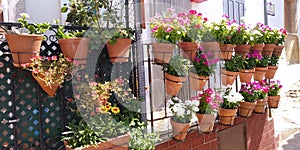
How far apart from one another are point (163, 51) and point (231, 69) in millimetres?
1137

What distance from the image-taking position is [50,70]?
2.18m

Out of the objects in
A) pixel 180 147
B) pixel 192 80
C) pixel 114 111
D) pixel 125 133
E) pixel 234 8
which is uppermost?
pixel 234 8

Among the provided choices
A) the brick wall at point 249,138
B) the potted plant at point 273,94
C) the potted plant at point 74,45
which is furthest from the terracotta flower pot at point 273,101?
the potted plant at point 74,45

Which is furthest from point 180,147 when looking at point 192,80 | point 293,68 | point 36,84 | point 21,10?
point 293,68

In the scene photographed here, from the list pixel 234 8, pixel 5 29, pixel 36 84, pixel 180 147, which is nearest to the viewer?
pixel 5 29

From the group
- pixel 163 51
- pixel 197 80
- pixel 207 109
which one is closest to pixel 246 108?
pixel 207 109

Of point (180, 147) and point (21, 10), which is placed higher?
point (21, 10)

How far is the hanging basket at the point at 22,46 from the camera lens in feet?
6.80

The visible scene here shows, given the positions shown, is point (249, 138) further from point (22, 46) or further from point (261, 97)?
point (22, 46)

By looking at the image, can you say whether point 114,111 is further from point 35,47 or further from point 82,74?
point 35,47

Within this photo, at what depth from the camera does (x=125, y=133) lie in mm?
2508

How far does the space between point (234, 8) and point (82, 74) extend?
4422 mm

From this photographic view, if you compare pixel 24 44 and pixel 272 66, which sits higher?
pixel 24 44

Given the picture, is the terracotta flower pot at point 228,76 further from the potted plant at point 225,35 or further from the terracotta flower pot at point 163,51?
the terracotta flower pot at point 163,51
